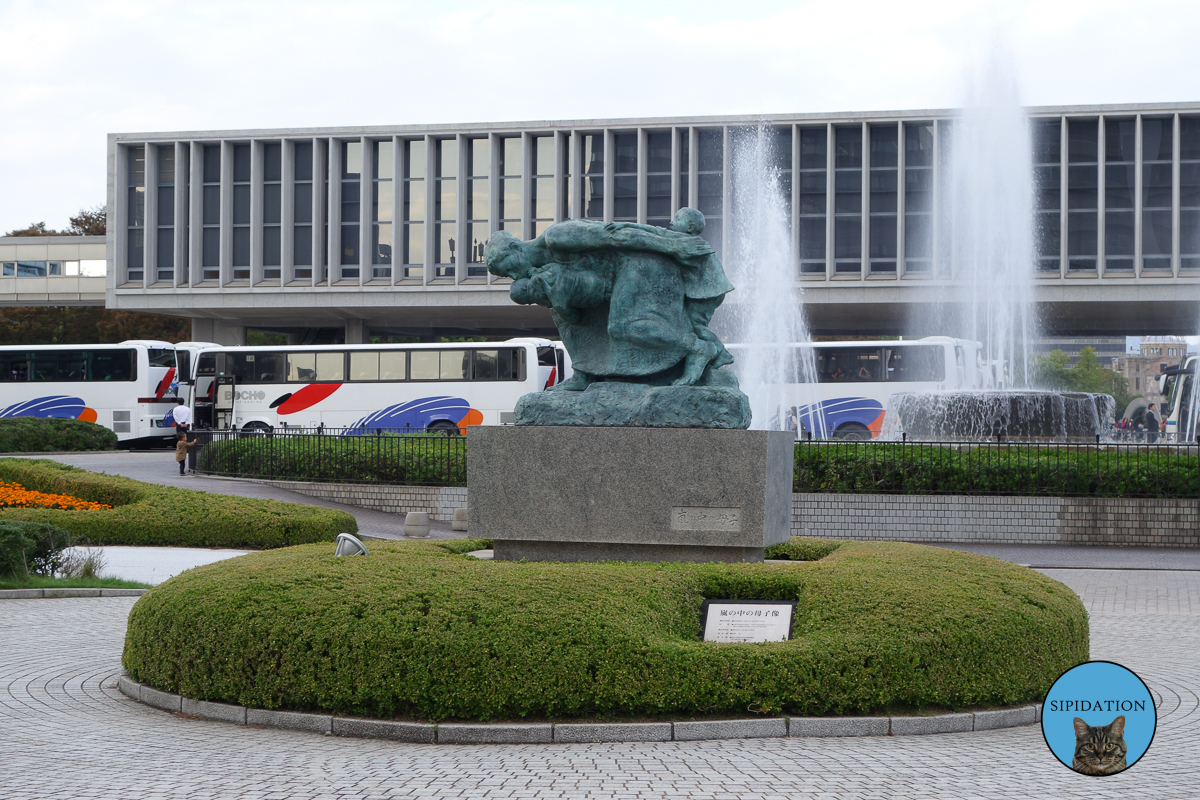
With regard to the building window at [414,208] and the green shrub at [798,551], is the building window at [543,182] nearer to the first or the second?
the building window at [414,208]

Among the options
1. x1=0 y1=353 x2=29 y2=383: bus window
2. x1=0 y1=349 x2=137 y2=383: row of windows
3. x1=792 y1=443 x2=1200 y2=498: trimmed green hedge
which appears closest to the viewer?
x1=792 y1=443 x2=1200 y2=498: trimmed green hedge

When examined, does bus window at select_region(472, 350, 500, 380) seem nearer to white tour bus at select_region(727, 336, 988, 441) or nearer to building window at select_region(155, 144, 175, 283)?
white tour bus at select_region(727, 336, 988, 441)

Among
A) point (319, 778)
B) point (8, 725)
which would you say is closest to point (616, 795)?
point (319, 778)

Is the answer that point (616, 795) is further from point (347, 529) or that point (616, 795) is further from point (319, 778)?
point (347, 529)

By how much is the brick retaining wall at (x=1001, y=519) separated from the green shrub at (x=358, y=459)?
654 centimetres

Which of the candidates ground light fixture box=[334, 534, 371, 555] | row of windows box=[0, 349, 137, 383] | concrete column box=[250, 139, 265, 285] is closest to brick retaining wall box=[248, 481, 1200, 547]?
ground light fixture box=[334, 534, 371, 555]

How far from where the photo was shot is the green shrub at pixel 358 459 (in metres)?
20.4

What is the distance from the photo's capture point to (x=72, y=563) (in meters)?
12.7

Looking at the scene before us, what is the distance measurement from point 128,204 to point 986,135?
34.3m

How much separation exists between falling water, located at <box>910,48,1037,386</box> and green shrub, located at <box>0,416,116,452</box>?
2686cm

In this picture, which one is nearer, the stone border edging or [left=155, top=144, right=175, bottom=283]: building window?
the stone border edging

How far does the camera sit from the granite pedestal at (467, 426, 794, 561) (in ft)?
27.2

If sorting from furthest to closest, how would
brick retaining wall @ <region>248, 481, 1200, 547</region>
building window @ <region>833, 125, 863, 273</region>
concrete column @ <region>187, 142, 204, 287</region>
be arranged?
concrete column @ <region>187, 142, 204, 287</region>, building window @ <region>833, 125, 863, 273</region>, brick retaining wall @ <region>248, 481, 1200, 547</region>

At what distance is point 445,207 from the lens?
45094 mm
